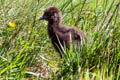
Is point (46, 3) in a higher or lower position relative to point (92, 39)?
higher

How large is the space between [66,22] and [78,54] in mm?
1489

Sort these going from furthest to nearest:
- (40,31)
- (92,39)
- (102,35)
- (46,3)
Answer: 1. (46,3)
2. (40,31)
3. (92,39)
4. (102,35)

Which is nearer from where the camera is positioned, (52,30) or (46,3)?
(52,30)

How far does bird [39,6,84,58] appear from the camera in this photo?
3.72 m

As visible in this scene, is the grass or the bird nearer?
the grass

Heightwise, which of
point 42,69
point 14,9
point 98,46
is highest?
point 14,9

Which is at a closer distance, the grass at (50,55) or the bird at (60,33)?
the grass at (50,55)

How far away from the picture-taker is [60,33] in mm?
3797

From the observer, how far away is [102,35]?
3.25 metres

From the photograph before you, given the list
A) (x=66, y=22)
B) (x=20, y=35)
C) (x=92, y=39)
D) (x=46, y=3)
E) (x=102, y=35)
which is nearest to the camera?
(x=102, y=35)

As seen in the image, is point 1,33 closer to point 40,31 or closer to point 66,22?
point 40,31

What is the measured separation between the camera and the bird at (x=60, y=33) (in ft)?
12.2

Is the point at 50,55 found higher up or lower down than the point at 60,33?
lower down

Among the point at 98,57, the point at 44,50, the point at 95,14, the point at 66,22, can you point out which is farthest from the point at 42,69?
the point at 95,14
